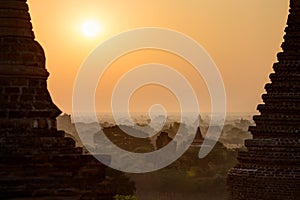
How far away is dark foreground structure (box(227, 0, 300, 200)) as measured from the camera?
99.9 ft

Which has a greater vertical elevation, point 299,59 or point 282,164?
point 299,59

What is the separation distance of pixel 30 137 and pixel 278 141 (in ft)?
40.1

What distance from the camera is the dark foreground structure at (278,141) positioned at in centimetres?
3045

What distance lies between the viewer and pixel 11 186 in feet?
62.3

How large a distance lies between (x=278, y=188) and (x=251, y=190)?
2.50 ft

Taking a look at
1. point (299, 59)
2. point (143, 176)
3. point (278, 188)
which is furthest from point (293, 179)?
point (143, 176)

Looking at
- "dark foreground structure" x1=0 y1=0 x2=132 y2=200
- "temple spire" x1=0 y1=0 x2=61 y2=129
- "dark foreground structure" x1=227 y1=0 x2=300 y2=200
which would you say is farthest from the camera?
"dark foreground structure" x1=227 y1=0 x2=300 y2=200

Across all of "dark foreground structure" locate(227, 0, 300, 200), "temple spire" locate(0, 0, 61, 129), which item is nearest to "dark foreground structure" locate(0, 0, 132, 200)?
"temple spire" locate(0, 0, 61, 129)

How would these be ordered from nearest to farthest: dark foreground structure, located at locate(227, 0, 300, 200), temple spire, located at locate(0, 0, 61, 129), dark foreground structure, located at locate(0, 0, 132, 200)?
dark foreground structure, located at locate(0, 0, 132, 200) < temple spire, located at locate(0, 0, 61, 129) < dark foreground structure, located at locate(227, 0, 300, 200)

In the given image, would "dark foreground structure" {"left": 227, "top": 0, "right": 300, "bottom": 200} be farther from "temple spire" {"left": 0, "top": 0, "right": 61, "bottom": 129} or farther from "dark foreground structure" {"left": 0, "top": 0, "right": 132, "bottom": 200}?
"temple spire" {"left": 0, "top": 0, "right": 61, "bottom": 129}

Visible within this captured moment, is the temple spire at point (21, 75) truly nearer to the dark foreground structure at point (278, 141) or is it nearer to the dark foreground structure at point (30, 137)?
the dark foreground structure at point (30, 137)

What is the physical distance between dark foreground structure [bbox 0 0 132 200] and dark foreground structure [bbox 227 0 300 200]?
36.1 ft

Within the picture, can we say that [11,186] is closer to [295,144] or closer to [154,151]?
[295,144]

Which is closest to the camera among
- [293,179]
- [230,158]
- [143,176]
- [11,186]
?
[11,186]
